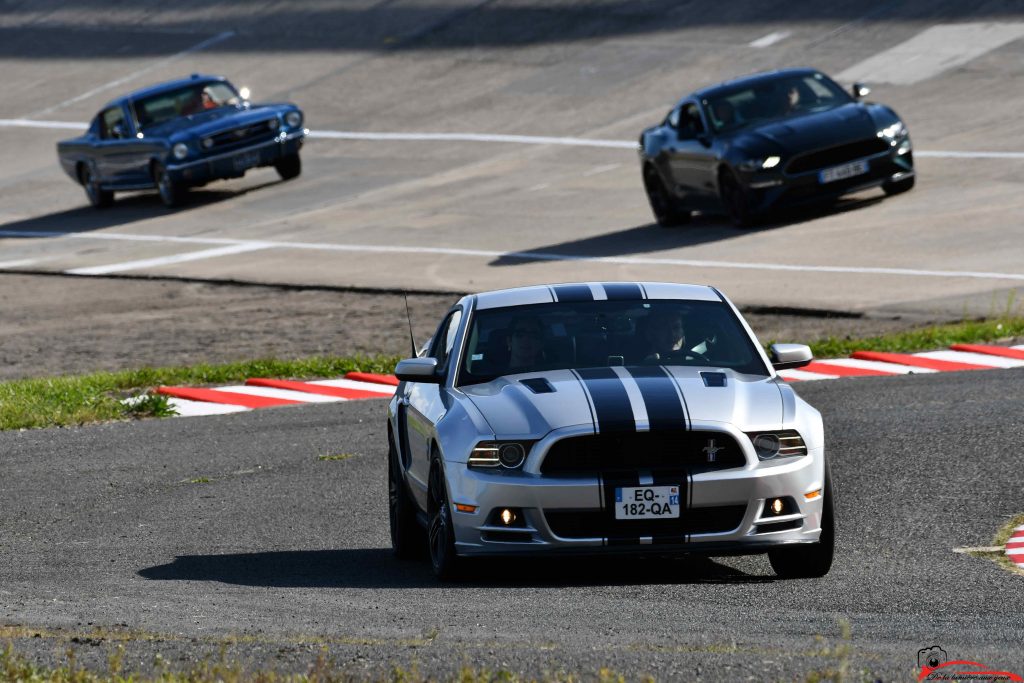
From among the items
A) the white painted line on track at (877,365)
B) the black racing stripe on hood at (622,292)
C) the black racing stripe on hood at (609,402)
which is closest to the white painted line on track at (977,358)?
the white painted line on track at (877,365)

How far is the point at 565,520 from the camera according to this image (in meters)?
8.56

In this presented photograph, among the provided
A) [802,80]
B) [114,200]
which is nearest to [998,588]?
[802,80]

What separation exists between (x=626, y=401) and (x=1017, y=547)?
2.19m

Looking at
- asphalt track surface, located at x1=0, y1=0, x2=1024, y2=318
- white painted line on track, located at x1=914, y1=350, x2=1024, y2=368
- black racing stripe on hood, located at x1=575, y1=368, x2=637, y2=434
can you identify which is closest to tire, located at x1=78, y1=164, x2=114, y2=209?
asphalt track surface, located at x1=0, y1=0, x2=1024, y2=318

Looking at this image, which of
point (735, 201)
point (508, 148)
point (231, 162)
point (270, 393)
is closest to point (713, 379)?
point (270, 393)

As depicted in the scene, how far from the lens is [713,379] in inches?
358

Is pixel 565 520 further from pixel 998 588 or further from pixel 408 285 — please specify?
pixel 408 285

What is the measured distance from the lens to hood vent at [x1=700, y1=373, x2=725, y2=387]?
8985 millimetres

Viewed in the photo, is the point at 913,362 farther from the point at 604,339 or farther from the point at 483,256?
the point at 483,256

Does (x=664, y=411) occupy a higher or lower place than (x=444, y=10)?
higher

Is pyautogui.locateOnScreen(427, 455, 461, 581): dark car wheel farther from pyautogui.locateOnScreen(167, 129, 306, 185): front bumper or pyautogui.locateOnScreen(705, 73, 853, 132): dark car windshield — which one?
pyautogui.locateOnScreen(167, 129, 306, 185): front bumper

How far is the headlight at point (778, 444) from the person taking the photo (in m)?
8.65

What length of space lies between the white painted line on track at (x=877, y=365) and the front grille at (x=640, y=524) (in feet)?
23.8

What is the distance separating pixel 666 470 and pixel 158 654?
267cm
